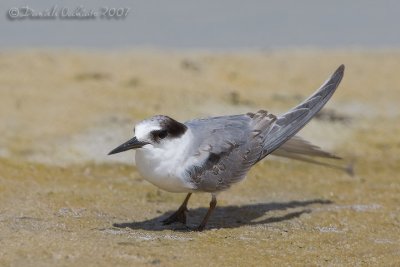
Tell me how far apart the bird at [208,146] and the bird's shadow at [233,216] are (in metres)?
0.13

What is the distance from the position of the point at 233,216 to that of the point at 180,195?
0.85 m

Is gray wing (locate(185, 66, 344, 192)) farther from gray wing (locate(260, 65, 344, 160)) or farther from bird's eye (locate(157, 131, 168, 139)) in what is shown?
bird's eye (locate(157, 131, 168, 139))

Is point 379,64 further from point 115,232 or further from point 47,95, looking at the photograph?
point 115,232

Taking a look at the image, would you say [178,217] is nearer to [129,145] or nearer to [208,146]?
[208,146]

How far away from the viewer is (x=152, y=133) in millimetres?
5508

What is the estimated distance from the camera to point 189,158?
570 cm

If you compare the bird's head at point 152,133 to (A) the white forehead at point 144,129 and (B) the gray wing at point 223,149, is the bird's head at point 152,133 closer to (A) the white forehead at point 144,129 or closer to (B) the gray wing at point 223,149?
(A) the white forehead at point 144,129

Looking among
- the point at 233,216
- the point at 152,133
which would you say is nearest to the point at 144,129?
the point at 152,133

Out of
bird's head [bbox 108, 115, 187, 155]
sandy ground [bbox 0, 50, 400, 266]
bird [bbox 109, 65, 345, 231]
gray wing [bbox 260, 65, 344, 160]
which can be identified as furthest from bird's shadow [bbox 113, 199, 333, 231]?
bird's head [bbox 108, 115, 187, 155]

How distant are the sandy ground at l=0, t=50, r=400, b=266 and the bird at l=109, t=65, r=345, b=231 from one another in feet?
1.13

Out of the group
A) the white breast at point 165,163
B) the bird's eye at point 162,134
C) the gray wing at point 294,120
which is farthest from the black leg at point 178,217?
the bird's eye at point 162,134

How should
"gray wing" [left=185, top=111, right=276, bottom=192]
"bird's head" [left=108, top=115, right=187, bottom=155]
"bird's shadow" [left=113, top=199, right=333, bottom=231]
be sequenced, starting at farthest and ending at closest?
"bird's shadow" [left=113, top=199, right=333, bottom=231], "gray wing" [left=185, top=111, right=276, bottom=192], "bird's head" [left=108, top=115, right=187, bottom=155]

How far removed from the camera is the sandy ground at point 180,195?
5.32 metres

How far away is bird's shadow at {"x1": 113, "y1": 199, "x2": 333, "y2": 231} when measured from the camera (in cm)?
607
